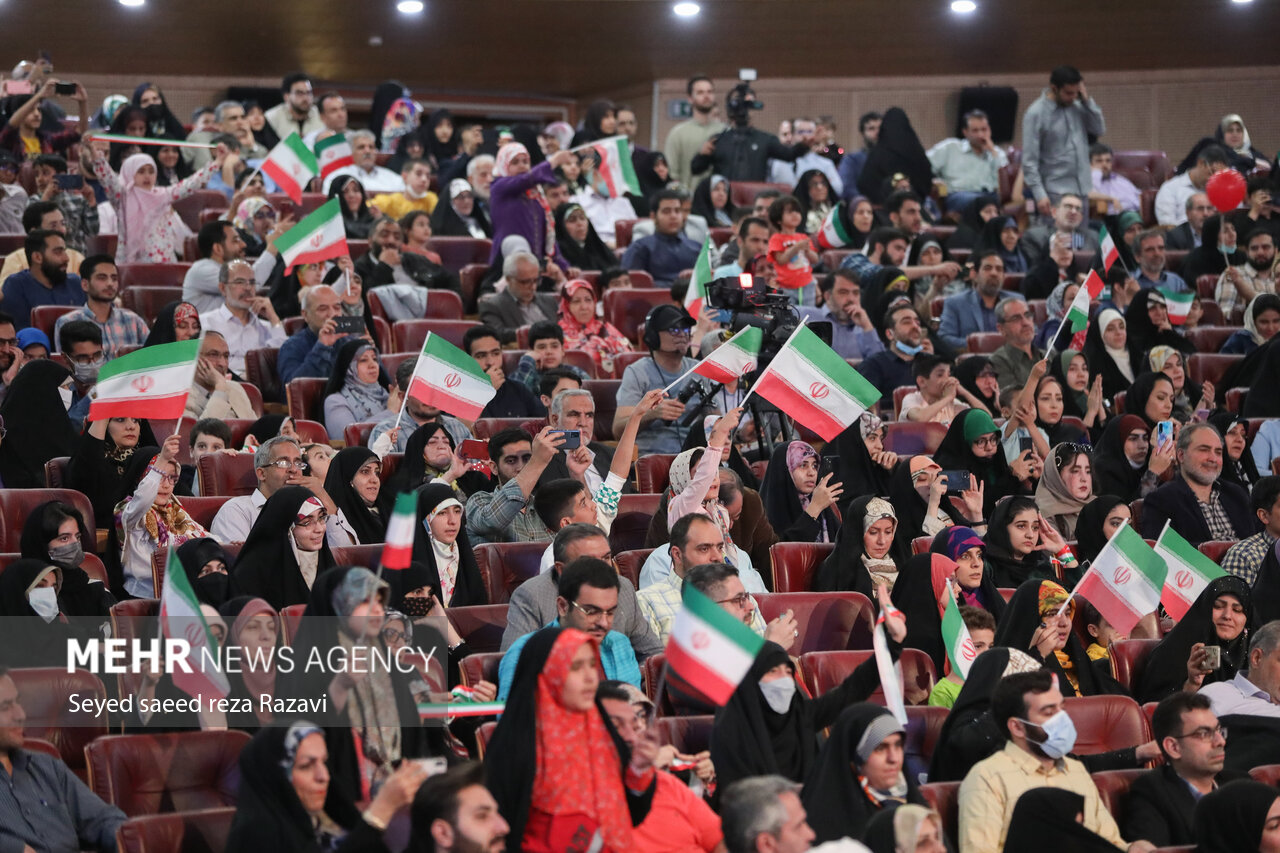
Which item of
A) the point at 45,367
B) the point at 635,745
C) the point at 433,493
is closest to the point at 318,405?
the point at 45,367

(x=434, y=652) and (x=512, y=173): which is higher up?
(x=512, y=173)

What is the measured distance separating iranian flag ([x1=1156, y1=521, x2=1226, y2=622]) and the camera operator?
667cm

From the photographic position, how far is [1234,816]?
4027 mm

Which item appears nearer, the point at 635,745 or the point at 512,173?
the point at 635,745

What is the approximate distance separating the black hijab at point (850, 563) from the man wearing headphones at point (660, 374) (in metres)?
1.38

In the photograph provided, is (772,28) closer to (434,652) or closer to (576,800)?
(434,652)

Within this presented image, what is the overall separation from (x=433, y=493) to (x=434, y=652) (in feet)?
2.85

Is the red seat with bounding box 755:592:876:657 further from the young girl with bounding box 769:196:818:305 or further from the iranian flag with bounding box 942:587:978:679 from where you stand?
the young girl with bounding box 769:196:818:305

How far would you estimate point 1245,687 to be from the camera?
504 cm

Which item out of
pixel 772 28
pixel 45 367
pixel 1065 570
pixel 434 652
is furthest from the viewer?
pixel 772 28

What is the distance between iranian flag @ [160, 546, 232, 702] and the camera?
13.4ft

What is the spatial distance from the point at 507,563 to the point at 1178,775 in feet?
7.33


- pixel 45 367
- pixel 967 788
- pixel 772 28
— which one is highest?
pixel 772 28

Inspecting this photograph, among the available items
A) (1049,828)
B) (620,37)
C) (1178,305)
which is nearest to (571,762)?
(1049,828)
